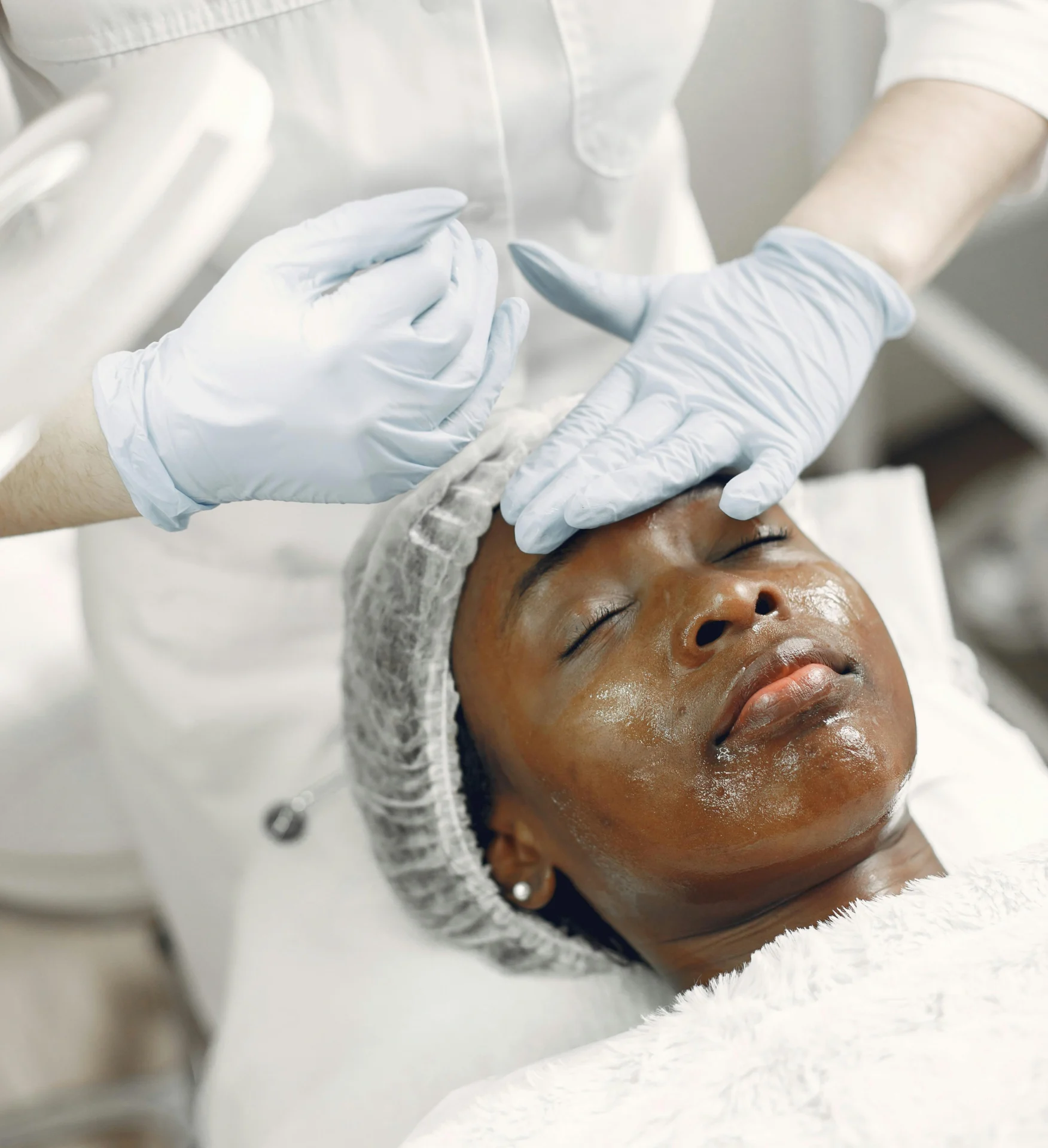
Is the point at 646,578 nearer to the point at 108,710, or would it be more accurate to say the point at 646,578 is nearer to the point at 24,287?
the point at 24,287

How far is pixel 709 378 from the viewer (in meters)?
1.16

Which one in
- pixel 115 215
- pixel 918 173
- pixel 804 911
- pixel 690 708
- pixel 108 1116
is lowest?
pixel 108 1116

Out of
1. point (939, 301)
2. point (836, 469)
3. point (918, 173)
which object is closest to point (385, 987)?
point (918, 173)

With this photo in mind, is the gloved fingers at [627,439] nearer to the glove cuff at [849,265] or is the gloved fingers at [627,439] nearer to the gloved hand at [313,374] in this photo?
the gloved hand at [313,374]

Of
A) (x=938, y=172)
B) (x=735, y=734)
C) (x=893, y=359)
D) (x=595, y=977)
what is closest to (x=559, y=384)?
(x=938, y=172)

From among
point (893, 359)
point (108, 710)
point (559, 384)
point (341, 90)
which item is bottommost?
point (893, 359)

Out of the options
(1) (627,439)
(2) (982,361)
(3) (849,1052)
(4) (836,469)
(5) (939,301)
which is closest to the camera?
(3) (849,1052)

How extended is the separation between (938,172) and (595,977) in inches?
39.7

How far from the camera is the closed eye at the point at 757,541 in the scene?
1080 millimetres

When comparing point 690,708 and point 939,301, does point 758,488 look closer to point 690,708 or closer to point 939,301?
point 690,708

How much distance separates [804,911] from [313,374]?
0.68 m

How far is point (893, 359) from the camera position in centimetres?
269

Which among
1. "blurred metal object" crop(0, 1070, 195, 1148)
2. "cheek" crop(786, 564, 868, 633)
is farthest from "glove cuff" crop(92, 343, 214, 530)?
"blurred metal object" crop(0, 1070, 195, 1148)

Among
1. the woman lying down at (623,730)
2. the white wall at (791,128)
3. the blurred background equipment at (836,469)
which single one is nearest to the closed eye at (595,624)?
the woman lying down at (623,730)
